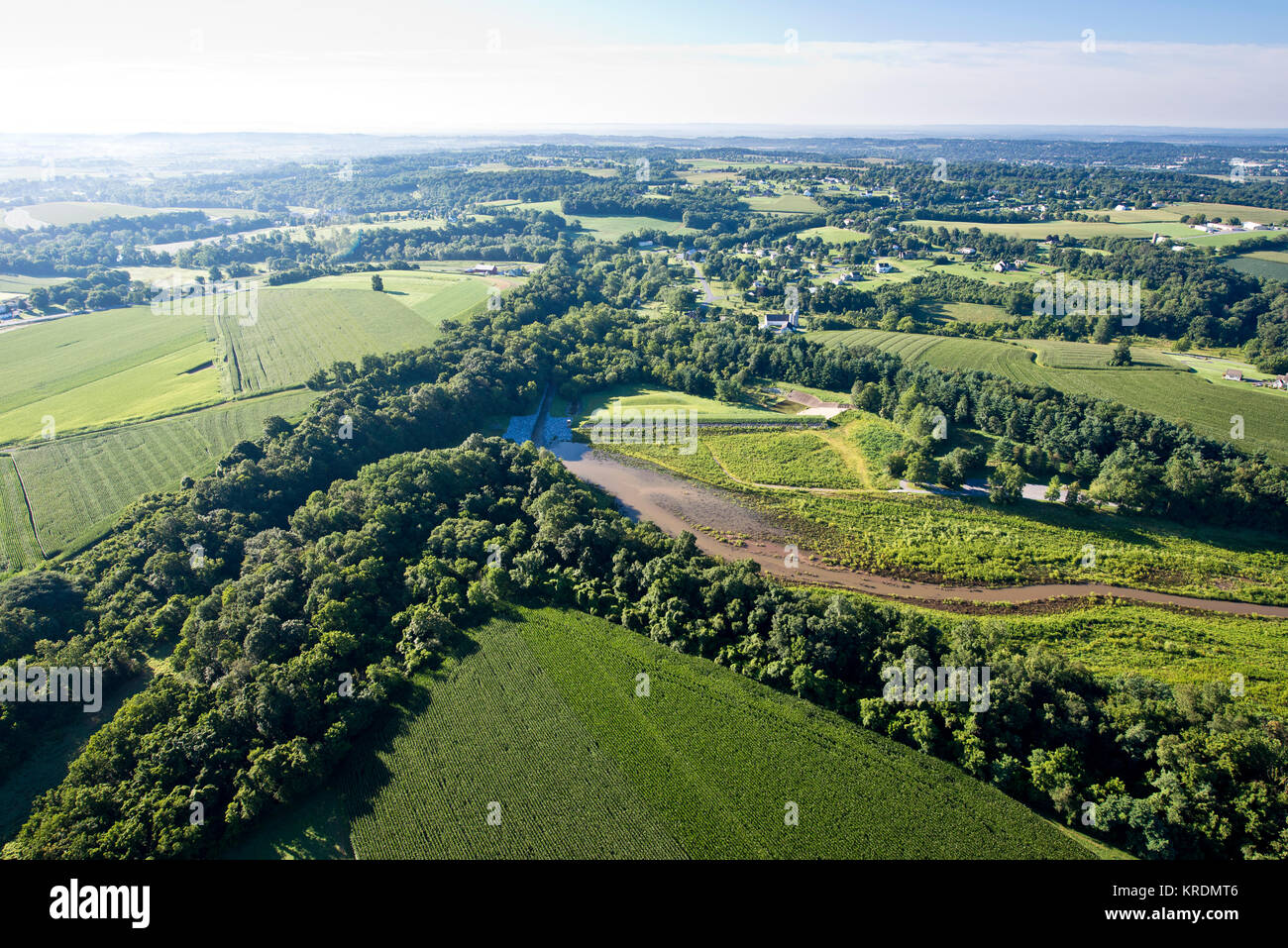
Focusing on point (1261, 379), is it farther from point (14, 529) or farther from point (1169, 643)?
point (14, 529)

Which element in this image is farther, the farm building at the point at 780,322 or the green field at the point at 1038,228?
the green field at the point at 1038,228

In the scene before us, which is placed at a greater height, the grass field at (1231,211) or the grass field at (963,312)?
the grass field at (1231,211)

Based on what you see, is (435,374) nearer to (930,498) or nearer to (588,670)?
(588,670)

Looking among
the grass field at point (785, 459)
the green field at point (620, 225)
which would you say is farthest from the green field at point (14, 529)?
the green field at point (620, 225)

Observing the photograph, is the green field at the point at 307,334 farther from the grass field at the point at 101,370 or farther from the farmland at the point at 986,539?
the farmland at the point at 986,539

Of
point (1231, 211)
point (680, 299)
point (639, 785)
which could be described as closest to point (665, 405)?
point (680, 299)
